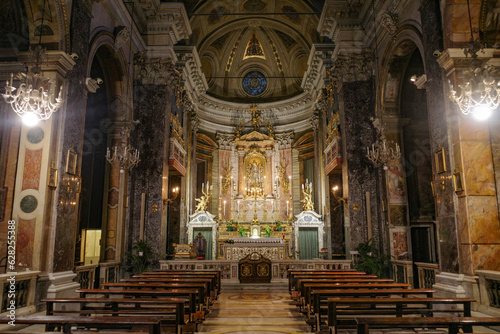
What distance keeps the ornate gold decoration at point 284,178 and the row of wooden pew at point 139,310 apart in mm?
12652

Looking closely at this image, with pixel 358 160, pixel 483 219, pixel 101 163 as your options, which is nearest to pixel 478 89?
pixel 483 219

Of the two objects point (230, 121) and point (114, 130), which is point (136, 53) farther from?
Answer: point (230, 121)

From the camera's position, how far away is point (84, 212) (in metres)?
11.0

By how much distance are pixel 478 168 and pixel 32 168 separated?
8.20 m

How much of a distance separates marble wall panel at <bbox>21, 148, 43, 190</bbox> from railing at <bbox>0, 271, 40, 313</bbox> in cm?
156

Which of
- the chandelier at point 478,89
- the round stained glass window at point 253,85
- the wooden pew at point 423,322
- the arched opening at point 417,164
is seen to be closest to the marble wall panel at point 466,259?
the chandelier at point 478,89

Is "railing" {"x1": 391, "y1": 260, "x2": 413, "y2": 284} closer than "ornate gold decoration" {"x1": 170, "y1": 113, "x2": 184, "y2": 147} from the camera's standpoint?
Yes


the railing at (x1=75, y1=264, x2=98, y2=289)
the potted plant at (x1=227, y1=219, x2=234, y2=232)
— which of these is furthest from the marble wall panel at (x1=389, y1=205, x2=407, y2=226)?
the potted plant at (x1=227, y1=219, x2=234, y2=232)

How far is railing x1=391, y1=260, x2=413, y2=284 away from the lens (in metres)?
9.85

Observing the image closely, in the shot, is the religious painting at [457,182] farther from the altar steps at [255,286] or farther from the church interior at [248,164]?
the altar steps at [255,286]

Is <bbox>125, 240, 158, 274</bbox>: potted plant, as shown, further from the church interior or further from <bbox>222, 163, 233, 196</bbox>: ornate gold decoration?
<bbox>222, 163, 233, 196</bbox>: ornate gold decoration

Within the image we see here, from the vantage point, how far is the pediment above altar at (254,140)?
2095 cm

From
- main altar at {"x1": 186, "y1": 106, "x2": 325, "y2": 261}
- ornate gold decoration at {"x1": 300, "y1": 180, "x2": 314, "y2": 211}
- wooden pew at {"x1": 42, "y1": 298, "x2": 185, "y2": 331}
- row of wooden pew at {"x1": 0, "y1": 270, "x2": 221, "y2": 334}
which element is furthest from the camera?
ornate gold decoration at {"x1": 300, "y1": 180, "x2": 314, "y2": 211}

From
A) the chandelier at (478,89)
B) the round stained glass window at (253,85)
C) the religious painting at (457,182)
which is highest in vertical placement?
the round stained glass window at (253,85)
